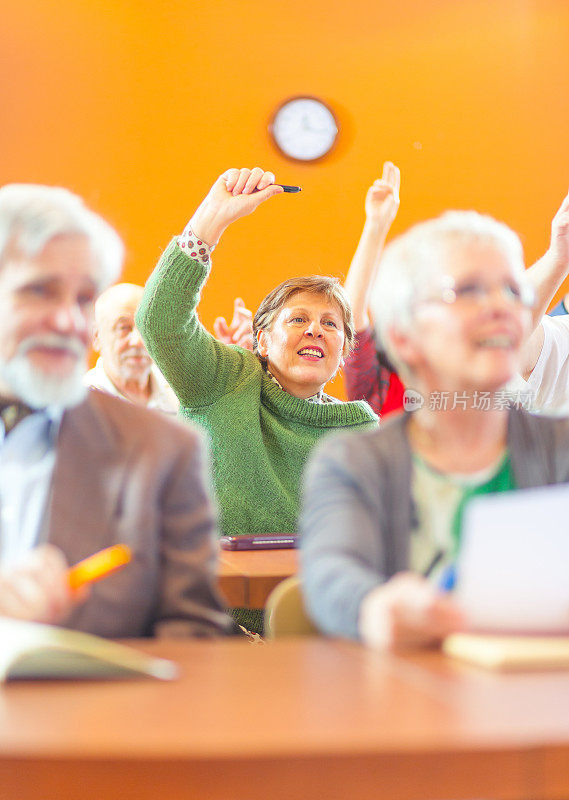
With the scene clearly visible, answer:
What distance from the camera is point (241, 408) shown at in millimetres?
2271

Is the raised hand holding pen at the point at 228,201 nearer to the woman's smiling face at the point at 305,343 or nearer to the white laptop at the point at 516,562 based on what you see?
the woman's smiling face at the point at 305,343

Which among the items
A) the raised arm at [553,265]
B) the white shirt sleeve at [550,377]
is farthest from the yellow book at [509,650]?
the white shirt sleeve at [550,377]

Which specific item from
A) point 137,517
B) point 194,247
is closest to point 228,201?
point 194,247

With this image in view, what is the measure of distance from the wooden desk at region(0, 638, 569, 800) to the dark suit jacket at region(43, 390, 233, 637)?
34 cm

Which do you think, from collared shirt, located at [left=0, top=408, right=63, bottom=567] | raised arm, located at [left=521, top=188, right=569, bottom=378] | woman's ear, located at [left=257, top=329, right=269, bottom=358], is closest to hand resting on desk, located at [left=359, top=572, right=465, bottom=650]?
collared shirt, located at [left=0, top=408, right=63, bottom=567]

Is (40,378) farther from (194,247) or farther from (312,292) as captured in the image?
(312,292)

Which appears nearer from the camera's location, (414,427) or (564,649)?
(564,649)

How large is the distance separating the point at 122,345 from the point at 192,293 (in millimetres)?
1186

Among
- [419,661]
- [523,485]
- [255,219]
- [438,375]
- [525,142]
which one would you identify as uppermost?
[525,142]

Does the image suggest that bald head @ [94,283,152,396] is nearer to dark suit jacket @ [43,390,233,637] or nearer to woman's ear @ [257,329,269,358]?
woman's ear @ [257,329,269,358]

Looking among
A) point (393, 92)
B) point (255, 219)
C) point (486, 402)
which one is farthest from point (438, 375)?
point (393, 92)

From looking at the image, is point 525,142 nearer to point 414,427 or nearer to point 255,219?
point 255,219

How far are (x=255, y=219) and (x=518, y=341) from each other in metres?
3.43

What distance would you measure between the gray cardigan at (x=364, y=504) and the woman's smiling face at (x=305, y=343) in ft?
4.28
